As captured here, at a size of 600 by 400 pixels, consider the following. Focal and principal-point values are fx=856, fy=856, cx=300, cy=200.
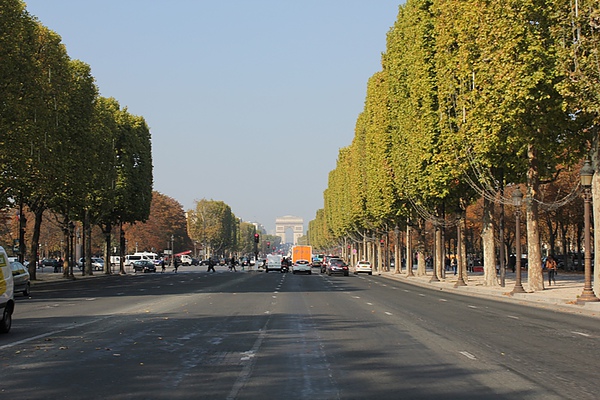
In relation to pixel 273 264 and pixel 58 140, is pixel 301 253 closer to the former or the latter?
pixel 273 264

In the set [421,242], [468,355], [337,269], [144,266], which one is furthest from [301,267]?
[468,355]

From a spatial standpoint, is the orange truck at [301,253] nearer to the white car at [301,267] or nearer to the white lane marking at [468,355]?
the white car at [301,267]

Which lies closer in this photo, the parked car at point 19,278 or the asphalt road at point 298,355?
the asphalt road at point 298,355

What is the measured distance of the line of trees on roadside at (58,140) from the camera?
45.7 metres

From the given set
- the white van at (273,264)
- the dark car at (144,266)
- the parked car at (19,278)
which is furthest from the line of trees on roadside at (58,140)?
the white van at (273,264)

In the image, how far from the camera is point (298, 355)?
14617 mm

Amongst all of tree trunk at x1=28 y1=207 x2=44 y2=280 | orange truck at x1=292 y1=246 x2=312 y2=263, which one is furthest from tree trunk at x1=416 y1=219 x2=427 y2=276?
tree trunk at x1=28 y1=207 x2=44 y2=280

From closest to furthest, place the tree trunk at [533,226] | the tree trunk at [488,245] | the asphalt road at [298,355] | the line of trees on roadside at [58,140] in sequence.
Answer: the asphalt road at [298,355], the tree trunk at [533,226], the line of trees on roadside at [58,140], the tree trunk at [488,245]

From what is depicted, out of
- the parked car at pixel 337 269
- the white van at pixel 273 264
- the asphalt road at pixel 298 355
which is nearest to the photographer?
the asphalt road at pixel 298 355

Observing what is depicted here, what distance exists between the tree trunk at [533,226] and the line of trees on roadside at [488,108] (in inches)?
2.0

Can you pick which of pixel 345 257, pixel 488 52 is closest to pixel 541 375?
pixel 488 52

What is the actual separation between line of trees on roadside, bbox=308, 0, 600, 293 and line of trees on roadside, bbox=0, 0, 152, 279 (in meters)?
22.7

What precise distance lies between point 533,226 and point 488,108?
23.6 ft

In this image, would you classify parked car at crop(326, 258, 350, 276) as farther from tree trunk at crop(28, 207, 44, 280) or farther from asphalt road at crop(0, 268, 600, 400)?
asphalt road at crop(0, 268, 600, 400)
